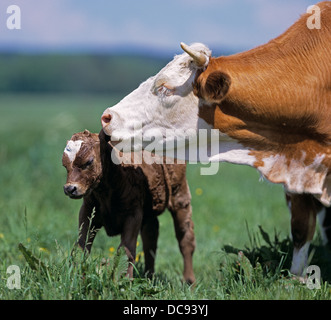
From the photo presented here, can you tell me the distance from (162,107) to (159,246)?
10.7ft

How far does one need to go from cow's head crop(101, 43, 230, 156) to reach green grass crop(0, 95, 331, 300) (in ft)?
3.10

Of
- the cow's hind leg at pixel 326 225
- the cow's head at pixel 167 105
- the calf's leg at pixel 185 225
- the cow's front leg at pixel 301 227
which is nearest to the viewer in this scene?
the cow's head at pixel 167 105

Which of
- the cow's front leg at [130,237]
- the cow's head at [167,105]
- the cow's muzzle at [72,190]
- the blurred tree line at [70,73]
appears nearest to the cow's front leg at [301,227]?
the cow's head at [167,105]

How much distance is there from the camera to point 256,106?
14.1ft

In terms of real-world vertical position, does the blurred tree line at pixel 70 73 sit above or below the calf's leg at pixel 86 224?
above

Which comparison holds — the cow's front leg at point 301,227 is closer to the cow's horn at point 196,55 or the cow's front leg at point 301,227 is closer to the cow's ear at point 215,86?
the cow's ear at point 215,86

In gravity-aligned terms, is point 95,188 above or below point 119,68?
below

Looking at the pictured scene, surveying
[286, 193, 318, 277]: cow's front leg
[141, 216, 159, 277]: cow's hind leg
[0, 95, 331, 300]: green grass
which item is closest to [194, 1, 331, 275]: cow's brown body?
[286, 193, 318, 277]: cow's front leg

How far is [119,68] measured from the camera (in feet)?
321

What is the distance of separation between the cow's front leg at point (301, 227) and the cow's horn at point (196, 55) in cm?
151

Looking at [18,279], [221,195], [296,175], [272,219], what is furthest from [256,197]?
[18,279]

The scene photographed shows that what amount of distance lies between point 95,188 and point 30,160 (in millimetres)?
6925

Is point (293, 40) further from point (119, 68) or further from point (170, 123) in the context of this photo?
point (119, 68)

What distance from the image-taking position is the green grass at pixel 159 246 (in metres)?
4.15
